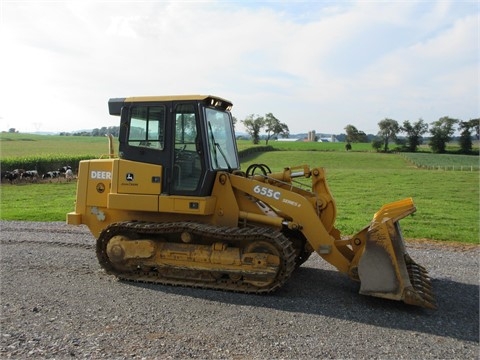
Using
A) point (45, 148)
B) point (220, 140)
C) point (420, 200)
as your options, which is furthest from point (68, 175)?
point (45, 148)

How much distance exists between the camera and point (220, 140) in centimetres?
806

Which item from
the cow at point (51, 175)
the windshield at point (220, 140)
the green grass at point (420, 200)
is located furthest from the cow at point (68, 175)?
the windshield at point (220, 140)

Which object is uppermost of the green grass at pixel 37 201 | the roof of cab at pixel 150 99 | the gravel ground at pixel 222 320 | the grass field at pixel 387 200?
the roof of cab at pixel 150 99

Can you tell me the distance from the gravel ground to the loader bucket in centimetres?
22

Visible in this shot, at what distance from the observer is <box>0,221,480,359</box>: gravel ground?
200 inches

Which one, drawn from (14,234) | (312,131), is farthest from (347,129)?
(14,234)

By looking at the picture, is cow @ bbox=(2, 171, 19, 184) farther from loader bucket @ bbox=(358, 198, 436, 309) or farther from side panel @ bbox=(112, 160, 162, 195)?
loader bucket @ bbox=(358, 198, 436, 309)

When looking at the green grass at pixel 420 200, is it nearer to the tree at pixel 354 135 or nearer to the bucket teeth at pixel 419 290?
the bucket teeth at pixel 419 290

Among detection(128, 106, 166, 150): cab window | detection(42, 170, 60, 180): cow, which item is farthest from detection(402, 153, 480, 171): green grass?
detection(128, 106, 166, 150): cab window

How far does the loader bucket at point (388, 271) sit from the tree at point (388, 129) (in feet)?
269

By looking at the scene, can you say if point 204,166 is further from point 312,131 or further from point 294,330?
point 312,131

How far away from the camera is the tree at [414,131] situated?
82.1 m

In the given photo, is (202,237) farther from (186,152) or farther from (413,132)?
(413,132)

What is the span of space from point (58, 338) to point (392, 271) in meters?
4.44
